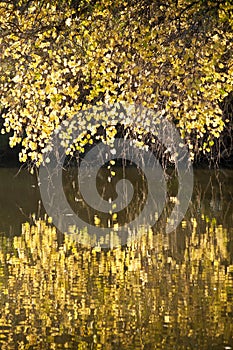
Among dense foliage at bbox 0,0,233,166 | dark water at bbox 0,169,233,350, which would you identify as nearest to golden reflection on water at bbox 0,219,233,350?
dark water at bbox 0,169,233,350

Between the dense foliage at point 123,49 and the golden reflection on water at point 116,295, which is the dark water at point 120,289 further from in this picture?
the dense foliage at point 123,49

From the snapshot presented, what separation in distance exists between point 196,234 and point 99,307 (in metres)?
4.58

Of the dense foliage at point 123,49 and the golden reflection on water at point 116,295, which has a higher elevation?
the dense foliage at point 123,49

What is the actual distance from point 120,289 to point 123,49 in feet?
9.82

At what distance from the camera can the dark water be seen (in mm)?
7430

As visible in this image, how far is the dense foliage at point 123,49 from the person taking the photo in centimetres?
1048

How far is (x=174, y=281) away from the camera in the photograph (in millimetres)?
9445

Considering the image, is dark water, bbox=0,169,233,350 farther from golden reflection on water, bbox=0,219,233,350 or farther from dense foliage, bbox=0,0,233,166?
dense foliage, bbox=0,0,233,166

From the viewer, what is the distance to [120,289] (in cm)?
909

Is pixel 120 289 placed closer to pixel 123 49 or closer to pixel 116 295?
pixel 116 295

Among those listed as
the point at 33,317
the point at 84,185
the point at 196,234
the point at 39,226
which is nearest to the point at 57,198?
the point at 84,185

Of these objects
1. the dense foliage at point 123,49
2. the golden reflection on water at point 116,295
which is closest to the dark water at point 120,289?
the golden reflection on water at point 116,295

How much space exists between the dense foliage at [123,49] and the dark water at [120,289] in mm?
1410

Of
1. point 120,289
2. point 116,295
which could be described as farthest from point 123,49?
point 116,295
